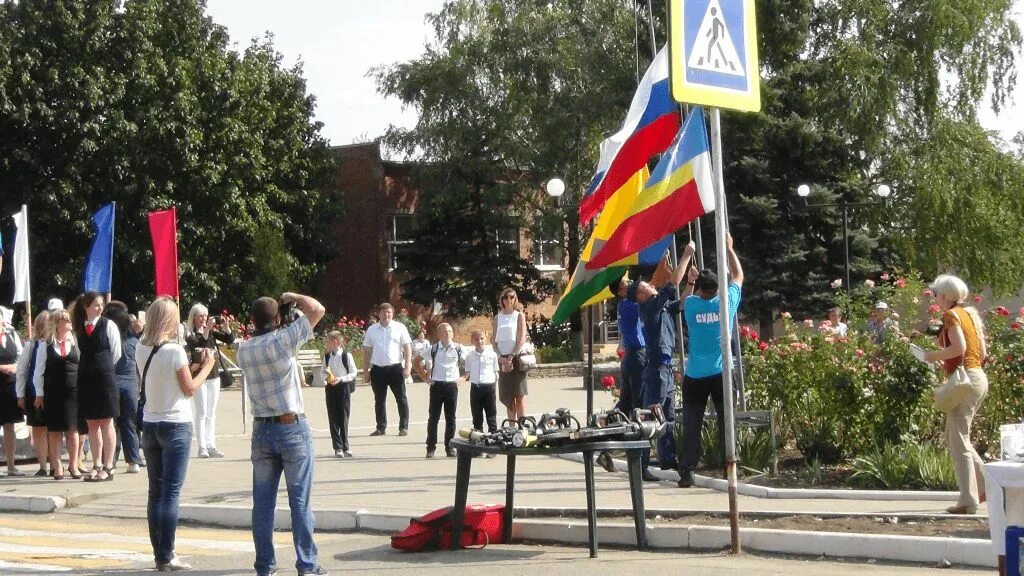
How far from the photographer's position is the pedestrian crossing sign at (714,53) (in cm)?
854

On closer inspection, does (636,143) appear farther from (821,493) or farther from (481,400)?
(481,400)

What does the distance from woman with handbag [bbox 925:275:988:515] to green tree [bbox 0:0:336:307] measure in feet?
111

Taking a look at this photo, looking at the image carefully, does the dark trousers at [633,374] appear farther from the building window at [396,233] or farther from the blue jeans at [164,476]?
the building window at [396,233]

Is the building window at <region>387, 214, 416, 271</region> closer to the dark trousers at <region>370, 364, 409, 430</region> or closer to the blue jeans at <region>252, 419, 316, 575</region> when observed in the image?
the dark trousers at <region>370, 364, 409, 430</region>

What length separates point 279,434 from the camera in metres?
8.42

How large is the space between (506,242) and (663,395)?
39411mm

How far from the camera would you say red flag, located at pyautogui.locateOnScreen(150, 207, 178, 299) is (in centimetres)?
1638

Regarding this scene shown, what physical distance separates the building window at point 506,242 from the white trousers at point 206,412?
114 ft

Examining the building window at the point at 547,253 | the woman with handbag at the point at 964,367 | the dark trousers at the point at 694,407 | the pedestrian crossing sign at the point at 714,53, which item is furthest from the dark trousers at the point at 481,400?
the building window at the point at 547,253

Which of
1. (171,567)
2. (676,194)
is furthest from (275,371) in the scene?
(676,194)

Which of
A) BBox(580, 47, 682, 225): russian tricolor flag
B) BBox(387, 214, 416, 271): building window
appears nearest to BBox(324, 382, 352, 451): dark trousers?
BBox(580, 47, 682, 225): russian tricolor flag

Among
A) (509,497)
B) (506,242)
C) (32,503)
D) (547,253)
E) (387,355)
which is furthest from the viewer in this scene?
(547,253)

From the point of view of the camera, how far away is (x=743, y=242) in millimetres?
39531

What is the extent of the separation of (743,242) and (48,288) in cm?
2064
